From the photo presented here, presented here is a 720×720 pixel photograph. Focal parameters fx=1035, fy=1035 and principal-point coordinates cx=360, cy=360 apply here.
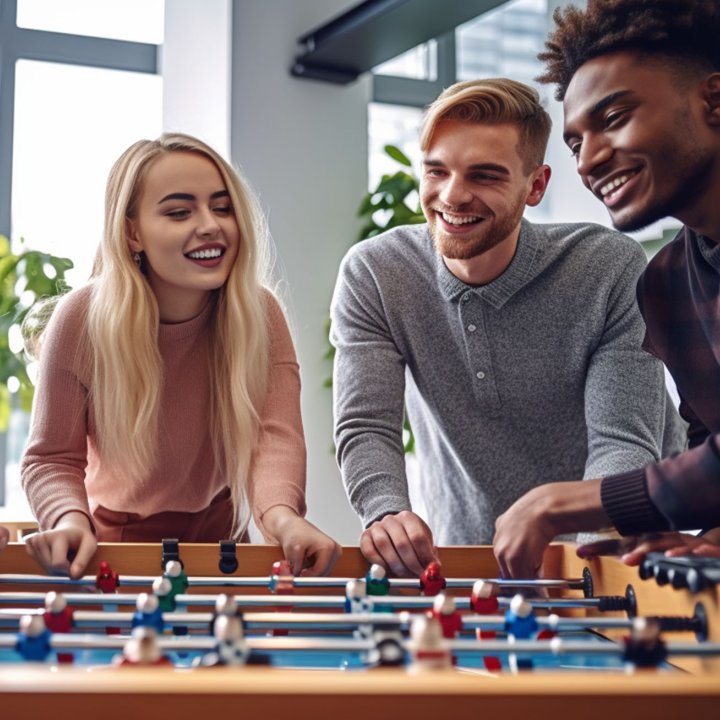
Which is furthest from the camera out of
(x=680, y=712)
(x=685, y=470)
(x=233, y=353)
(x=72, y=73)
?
(x=72, y=73)

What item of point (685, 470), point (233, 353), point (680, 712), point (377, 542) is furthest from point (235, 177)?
point (680, 712)

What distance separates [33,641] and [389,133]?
15.0 feet

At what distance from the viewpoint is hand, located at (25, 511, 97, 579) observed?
1.48 m

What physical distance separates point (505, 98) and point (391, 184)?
93.1 inches

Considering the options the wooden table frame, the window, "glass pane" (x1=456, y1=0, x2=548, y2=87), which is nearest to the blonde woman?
the wooden table frame

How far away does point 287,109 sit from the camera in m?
4.39

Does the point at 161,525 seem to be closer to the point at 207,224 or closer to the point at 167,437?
the point at 167,437

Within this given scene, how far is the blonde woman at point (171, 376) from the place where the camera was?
1.89 metres

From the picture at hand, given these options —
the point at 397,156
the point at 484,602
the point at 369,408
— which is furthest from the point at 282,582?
the point at 397,156

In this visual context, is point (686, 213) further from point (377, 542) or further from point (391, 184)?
point (391, 184)

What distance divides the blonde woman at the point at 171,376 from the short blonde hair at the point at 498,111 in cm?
43

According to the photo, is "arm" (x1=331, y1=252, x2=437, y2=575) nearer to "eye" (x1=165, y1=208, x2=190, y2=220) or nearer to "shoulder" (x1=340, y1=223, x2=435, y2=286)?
"shoulder" (x1=340, y1=223, x2=435, y2=286)

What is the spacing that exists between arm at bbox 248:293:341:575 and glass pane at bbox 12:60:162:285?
272 cm

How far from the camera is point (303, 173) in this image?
4434 millimetres
